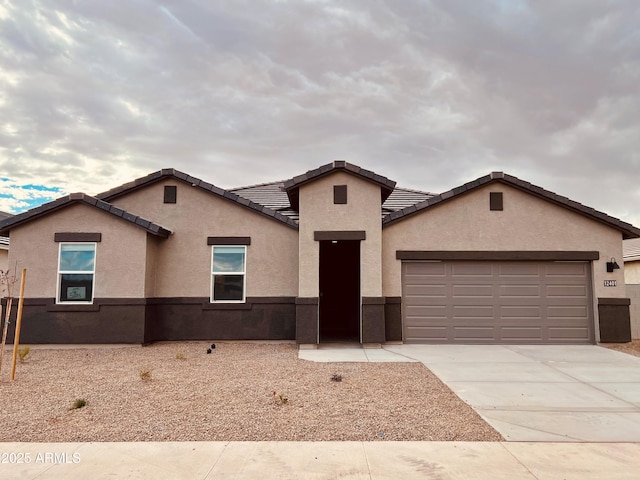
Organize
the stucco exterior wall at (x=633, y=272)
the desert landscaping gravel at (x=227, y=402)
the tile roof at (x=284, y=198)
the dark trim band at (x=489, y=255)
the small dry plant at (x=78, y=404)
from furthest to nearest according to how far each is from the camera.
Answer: the stucco exterior wall at (x=633, y=272) < the tile roof at (x=284, y=198) < the dark trim band at (x=489, y=255) < the small dry plant at (x=78, y=404) < the desert landscaping gravel at (x=227, y=402)

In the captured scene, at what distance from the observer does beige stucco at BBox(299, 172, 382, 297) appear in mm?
11227

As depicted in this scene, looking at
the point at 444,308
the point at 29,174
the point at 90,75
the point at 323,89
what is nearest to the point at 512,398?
the point at 444,308

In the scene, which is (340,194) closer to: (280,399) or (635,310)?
(280,399)

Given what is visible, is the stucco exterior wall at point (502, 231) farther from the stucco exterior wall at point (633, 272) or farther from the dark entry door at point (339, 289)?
the stucco exterior wall at point (633, 272)

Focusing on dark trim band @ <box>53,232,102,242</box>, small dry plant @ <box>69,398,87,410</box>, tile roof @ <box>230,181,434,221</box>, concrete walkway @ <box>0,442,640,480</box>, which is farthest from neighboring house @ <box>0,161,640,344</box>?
concrete walkway @ <box>0,442,640,480</box>

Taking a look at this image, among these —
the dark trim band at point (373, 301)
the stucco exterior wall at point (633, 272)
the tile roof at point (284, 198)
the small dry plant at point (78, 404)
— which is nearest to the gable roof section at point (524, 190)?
the dark trim band at point (373, 301)

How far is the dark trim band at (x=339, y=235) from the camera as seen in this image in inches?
443

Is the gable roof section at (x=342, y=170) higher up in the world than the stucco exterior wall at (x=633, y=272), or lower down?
higher up

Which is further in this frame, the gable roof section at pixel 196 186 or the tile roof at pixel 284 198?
the tile roof at pixel 284 198

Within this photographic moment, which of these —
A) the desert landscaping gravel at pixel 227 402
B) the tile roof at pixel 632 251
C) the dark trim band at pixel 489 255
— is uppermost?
the tile roof at pixel 632 251

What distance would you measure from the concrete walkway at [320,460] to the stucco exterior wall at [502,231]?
7.10m

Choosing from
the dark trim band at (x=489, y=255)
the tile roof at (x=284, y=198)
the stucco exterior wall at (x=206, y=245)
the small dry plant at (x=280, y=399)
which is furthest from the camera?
the tile roof at (x=284, y=198)

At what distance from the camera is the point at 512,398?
6.55 metres

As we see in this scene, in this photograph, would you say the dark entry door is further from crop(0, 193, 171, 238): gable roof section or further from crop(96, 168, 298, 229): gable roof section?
crop(0, 193, 171, 238): gable roof section
